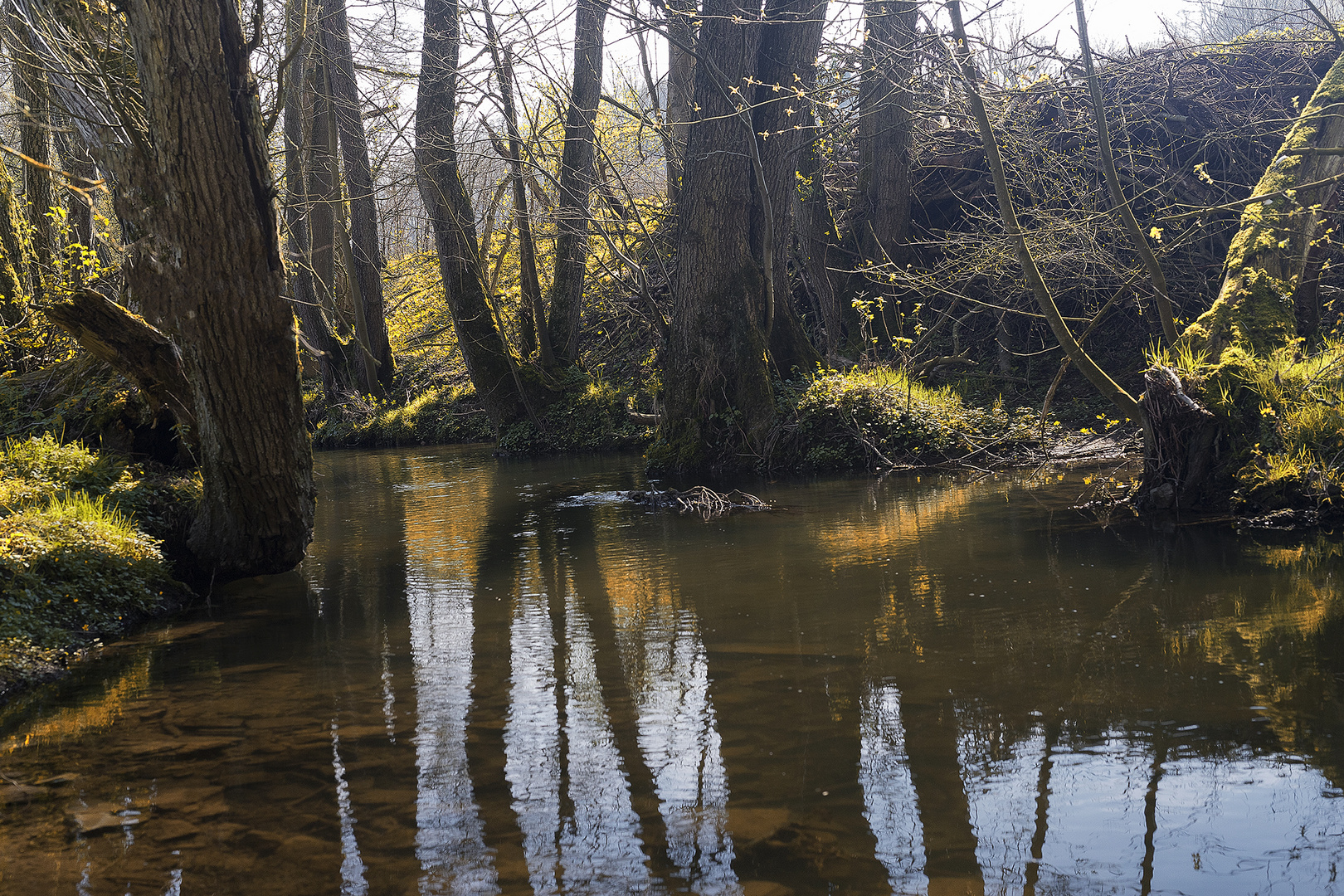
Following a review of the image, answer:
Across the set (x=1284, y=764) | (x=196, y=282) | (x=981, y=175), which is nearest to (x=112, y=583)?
(x=196, y=282)

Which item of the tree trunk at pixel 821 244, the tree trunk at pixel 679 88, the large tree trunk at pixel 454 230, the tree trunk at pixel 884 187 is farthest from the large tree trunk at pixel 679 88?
the large tree trunk at pixel 454 230

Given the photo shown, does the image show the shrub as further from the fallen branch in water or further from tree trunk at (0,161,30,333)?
the fallen branch in water

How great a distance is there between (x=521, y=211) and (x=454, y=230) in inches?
47.2

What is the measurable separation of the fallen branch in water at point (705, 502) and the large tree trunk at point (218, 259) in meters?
3.86

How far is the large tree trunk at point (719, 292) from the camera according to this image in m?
12.2

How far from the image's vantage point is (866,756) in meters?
3.75

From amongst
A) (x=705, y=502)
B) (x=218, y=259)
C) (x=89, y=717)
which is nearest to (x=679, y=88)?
(x=705, y=502)

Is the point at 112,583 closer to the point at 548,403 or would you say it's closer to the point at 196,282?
the point at 196,282

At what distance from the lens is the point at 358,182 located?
20031 mm

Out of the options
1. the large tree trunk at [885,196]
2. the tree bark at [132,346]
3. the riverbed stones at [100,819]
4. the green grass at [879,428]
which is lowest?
the riverbed stones at [100,819]

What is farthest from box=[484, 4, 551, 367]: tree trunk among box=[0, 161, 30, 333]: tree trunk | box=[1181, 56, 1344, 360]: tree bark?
box=[1181, 56, 1344, 360]: tree bark

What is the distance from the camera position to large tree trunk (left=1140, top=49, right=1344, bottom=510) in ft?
26.2

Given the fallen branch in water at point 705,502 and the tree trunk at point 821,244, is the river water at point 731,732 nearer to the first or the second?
the fallen branch in water at point 705,502

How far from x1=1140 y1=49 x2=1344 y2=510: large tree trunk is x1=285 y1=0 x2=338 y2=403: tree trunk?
29.1 feet
